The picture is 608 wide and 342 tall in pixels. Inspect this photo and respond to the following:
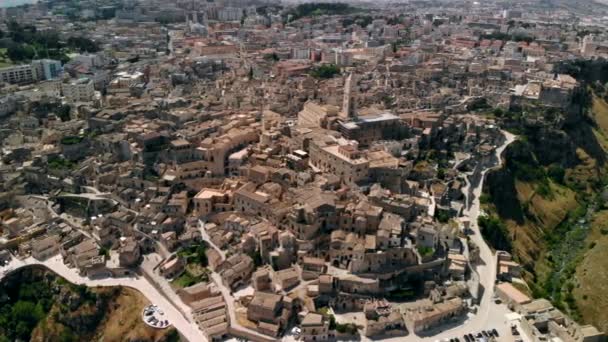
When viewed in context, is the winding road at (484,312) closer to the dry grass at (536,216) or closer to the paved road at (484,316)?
the paved road at (484,316)

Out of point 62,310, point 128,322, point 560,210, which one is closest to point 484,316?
point 128,322

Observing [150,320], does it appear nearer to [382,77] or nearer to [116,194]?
[116,194]

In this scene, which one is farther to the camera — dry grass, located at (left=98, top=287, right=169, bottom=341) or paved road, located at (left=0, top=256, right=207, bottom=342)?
dry grass, located at (left=98, top=287, right=169, bottom=341)

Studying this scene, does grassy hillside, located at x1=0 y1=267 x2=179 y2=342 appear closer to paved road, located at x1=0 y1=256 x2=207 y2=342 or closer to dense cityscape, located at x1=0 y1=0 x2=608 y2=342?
dense cityscape, located at x1=0 y1=0 x2=608 y2=342

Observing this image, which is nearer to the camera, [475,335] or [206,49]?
[475,335]

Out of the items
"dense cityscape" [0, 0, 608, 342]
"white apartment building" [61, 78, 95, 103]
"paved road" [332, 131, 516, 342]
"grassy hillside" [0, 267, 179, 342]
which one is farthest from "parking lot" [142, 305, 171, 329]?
"white apartment building" [61, 78, 95, 103]

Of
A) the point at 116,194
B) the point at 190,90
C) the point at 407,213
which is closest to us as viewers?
the point at 407,213

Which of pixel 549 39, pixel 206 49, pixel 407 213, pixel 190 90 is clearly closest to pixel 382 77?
pixel 190 90
